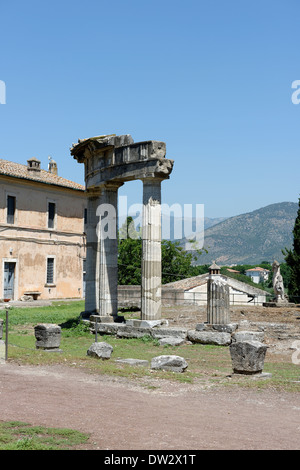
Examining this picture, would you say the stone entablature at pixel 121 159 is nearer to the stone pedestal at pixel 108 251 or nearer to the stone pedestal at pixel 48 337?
the stone pedestal at pixel 108 251

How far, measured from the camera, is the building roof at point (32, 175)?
3428 centimetres

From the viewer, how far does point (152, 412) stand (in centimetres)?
774

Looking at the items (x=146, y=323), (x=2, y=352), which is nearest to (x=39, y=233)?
(x=146, y=323)

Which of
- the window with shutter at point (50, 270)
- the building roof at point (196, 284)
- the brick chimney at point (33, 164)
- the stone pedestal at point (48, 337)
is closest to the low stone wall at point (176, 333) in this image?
the stone pedestal at point (48, 337)

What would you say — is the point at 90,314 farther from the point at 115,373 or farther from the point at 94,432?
the point at 94,432

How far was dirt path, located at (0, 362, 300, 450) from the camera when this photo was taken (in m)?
6.32

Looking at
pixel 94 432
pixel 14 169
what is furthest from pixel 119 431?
pixel 14 169

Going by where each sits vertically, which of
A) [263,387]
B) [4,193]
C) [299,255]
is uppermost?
[4,193]

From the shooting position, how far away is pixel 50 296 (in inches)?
1443

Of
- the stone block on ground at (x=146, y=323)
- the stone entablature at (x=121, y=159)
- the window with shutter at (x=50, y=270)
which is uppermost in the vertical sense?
the stone entablature at (x=121, y=159)

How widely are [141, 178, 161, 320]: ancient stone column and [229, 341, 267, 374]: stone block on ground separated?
20.7ft

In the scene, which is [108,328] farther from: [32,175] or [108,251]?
[32,175]

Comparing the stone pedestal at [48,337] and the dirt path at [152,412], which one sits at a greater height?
the stone pedestal at [48,337]
